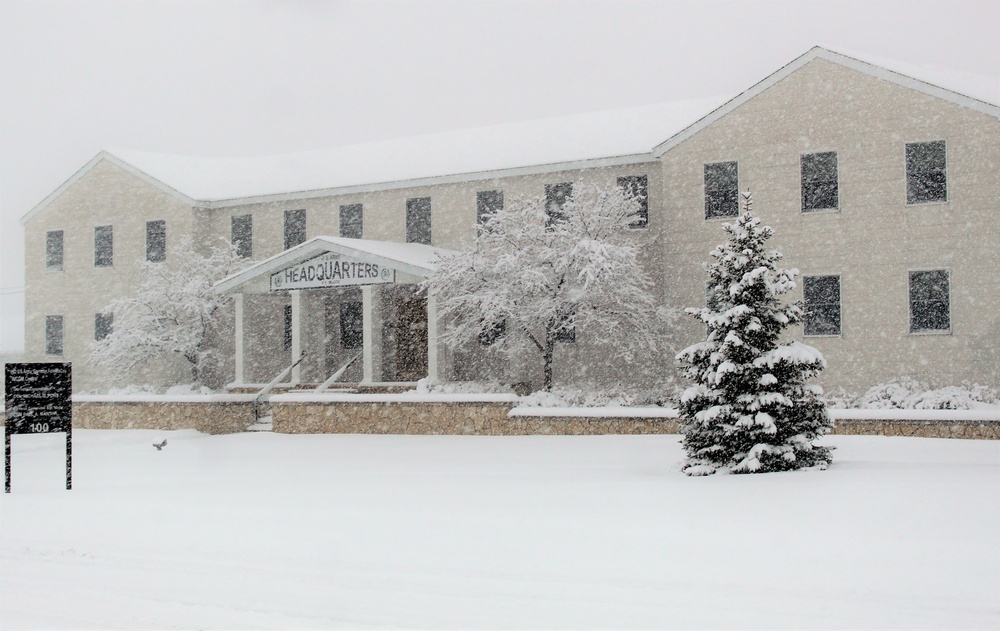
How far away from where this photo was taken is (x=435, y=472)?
1372cm

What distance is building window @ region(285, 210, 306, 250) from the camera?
2955 centimetres

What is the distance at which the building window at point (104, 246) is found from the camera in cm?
3203

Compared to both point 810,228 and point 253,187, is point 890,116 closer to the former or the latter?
point 810,228

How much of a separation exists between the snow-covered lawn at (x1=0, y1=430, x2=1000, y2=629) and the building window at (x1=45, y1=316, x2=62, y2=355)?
20.6 meters

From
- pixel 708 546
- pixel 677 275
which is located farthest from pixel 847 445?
pixel 677 275

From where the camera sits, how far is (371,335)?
2367 centimetres

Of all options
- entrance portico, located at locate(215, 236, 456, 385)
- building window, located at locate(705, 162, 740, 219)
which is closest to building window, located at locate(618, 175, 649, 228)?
building window, located at locate(705, 162, 740, 219)

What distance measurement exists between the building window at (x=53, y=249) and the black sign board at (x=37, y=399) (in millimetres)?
22509

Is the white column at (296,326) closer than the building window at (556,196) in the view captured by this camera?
Yes

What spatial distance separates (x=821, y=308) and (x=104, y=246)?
2399cm

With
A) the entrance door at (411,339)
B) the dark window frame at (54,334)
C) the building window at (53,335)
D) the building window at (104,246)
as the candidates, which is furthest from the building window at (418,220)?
the building window at (53,335)

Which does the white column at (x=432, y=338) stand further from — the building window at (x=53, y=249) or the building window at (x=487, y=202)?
the building window at (x=53, y=249)

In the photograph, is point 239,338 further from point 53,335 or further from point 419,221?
point 53,335

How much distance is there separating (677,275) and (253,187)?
612 inches
